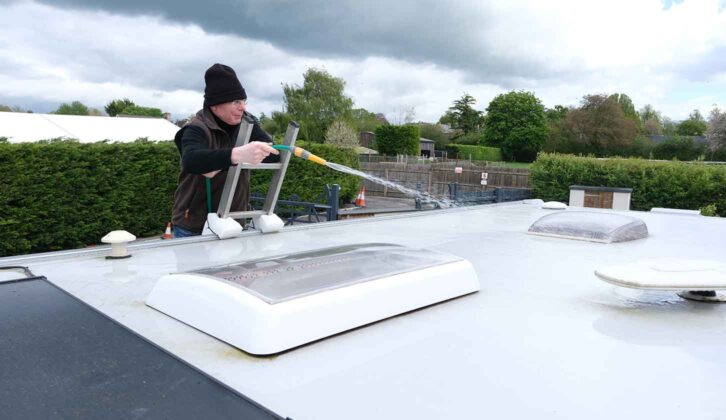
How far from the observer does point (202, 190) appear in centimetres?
264

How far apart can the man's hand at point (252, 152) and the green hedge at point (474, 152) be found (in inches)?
2003

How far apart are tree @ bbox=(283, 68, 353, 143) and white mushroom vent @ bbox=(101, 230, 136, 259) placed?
148 feet

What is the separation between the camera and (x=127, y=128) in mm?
12836

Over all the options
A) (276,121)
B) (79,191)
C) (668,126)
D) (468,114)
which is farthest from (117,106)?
(668,126)

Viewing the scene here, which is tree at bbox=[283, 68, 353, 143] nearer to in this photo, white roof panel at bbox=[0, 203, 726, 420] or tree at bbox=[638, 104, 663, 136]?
white roof panel at bbox=[0, 203, 726, 420]

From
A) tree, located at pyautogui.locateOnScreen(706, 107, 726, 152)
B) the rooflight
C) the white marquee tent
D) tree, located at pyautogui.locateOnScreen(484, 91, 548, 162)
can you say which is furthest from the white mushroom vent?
tree, located at pyautogui.locateOnScreen(484, 91, 548, 162)

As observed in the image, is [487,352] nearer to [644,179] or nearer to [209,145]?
[209,145]

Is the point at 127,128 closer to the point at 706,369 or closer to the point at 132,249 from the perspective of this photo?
the point at 132,249

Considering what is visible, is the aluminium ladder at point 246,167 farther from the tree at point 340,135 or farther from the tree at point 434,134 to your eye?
the tree at point 434,134

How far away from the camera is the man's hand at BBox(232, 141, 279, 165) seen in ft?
6.44

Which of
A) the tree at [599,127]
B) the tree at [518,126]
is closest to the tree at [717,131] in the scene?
the tree at [599,127]

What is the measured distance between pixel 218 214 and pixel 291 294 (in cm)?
154

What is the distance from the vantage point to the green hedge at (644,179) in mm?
13484

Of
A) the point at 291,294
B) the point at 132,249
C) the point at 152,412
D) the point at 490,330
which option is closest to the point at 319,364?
the point at 291,294
